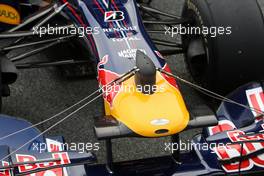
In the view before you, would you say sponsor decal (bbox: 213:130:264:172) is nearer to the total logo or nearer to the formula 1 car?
the formula 1 car

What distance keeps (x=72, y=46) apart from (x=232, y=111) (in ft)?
3.94

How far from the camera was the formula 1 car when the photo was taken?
7.75 feet

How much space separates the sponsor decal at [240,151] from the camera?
2443 mm

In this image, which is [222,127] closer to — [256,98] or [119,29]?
[256,98]

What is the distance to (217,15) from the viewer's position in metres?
3.00

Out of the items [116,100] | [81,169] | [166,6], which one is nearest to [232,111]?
[116,100]

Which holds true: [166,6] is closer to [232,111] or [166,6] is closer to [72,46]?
[72,46]

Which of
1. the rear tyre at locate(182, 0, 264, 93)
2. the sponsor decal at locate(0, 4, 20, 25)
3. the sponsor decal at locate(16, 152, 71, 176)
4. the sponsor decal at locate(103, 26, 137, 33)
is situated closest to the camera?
the sponsor decal at locate(16, 152, 71, 176)

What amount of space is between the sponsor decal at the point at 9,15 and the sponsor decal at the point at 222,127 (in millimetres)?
1351

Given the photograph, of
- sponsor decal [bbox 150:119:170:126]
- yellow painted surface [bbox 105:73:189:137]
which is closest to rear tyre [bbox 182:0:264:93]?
yellow painted surface [bbox 105:73:189:137]

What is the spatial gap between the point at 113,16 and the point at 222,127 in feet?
2.35

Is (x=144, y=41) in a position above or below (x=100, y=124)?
above

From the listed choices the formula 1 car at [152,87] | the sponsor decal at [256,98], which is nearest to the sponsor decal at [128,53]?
the formula 1 car at [152,87]

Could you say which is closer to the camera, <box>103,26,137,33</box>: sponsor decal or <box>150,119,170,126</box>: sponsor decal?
<box>150,119,170,126</box>: sponsor decal
